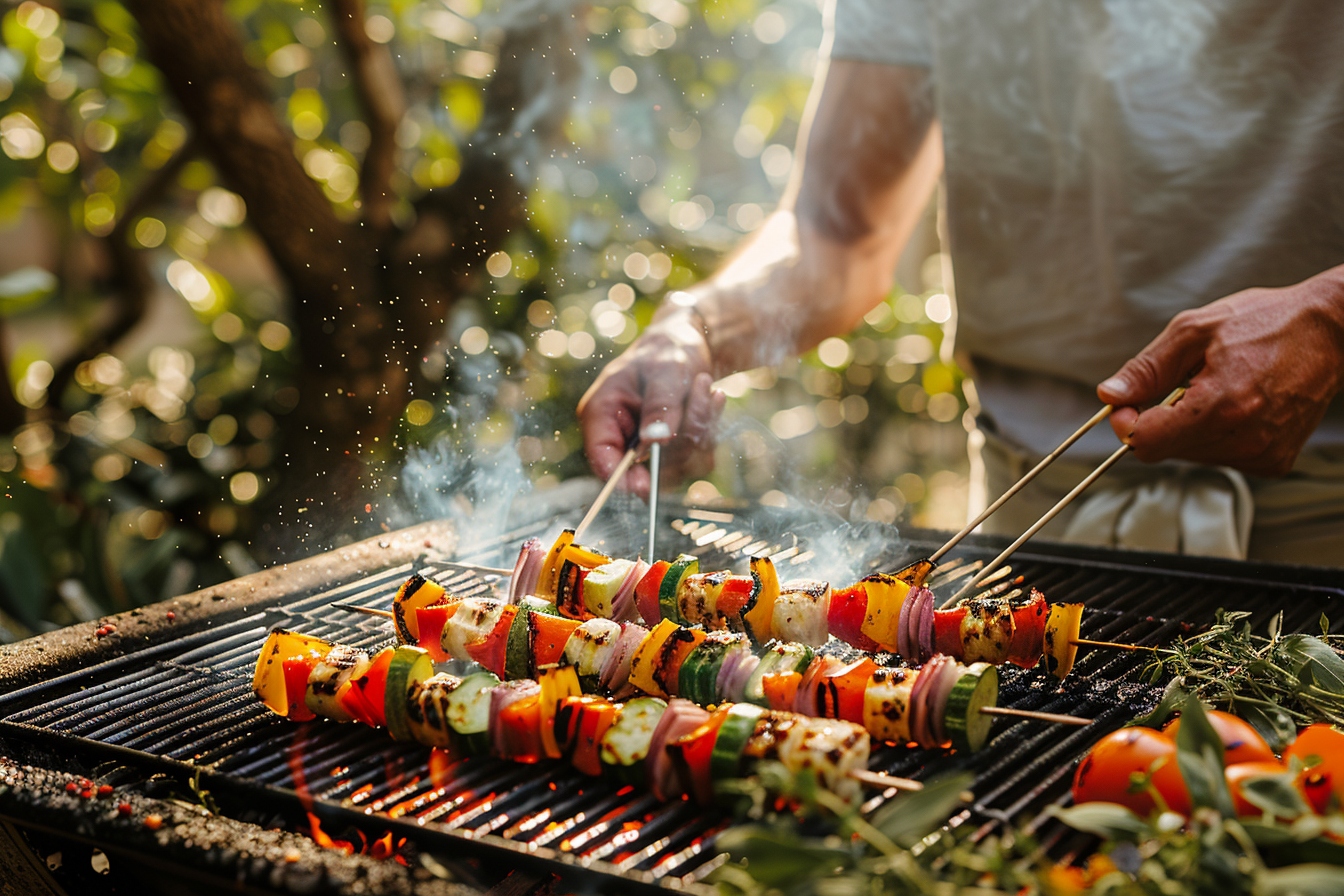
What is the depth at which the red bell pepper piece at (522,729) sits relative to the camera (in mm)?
1809

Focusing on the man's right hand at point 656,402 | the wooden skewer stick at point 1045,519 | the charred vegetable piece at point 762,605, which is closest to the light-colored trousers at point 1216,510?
the wooden skewer stick at point 1045,519

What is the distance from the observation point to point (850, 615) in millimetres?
2207

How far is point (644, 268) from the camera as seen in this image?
19.3ft

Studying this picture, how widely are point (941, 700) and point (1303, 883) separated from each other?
71 centimetres

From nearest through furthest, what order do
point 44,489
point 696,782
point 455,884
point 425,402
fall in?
point 455,884
point 696,782
point 44,489
point 425,402

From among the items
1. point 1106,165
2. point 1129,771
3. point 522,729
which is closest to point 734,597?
point 522,729

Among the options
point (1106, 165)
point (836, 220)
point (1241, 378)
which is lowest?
point (1241, 378)

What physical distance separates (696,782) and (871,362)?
17.9 ft

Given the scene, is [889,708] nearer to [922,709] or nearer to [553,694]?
[922,709]

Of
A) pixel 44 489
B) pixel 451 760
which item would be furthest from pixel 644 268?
pixel 451 760

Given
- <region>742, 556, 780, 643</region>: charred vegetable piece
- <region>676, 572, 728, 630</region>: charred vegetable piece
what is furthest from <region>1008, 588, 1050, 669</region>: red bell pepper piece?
<region>676, 572, 728, 630</region>: charred vegetable piece

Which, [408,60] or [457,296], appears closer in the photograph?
[457,296]

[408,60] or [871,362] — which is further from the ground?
[408,60]

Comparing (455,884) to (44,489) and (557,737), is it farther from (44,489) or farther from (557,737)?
Answer: (44,489)
